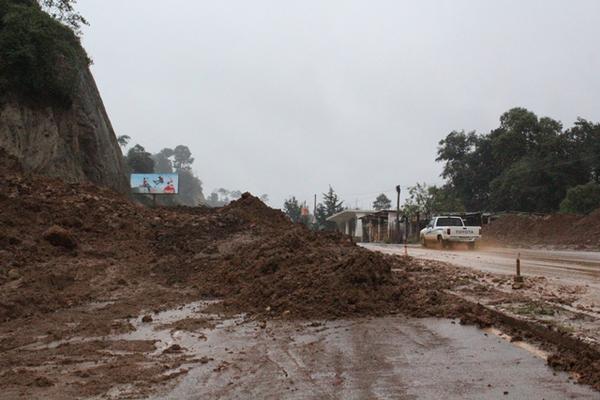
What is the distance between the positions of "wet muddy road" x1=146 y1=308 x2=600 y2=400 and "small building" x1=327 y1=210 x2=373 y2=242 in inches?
2628

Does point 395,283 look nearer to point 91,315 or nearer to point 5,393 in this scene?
point 91,315

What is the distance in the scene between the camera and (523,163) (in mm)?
55031

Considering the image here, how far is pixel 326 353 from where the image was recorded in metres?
6.02

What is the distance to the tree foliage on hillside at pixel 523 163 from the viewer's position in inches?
2056

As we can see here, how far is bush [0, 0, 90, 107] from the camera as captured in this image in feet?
61.1

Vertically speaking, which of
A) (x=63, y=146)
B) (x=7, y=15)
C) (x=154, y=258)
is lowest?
(x=154, y=258)

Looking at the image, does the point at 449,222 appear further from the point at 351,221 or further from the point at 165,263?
the point at 351,221

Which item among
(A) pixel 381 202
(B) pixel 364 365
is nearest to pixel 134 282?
(B) pixel 364 365

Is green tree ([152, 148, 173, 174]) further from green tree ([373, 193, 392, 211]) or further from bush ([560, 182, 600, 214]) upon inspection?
bush ([560, 182, 600, 214])

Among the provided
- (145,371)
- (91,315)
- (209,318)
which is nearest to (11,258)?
(91,315)

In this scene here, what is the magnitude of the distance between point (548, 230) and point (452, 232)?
1551 centimetres

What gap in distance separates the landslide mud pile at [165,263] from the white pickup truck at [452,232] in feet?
47.6

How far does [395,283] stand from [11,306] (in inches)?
235

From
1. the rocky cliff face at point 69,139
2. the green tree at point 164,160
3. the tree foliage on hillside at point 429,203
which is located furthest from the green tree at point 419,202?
the green tree at point 164,160
